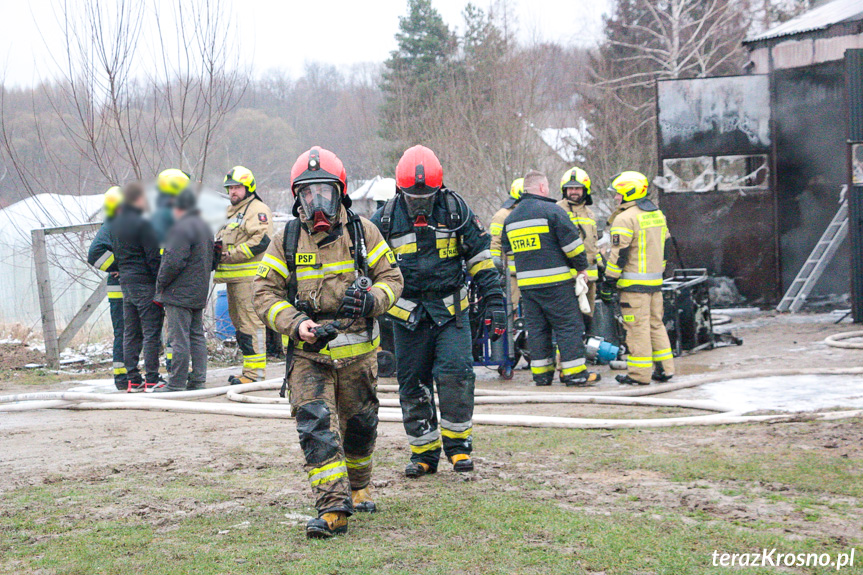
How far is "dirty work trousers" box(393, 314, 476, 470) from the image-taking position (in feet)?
17.6

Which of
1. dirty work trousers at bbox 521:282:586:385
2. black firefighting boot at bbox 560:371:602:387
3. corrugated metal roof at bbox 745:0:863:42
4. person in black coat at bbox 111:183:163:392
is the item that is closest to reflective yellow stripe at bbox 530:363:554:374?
dirty work trousers at bbox 521:282:586:385

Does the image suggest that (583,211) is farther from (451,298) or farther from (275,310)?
(275,310)

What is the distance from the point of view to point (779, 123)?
14406 mm

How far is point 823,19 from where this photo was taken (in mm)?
14758

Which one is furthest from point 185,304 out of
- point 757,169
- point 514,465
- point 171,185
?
point 757,169

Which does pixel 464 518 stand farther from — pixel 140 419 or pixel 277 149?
pixel 140 419

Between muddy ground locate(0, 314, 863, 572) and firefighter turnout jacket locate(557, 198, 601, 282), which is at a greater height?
firefighter turnout jacket locate(557, 198, 601, 282)

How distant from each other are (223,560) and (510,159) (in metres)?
20.0

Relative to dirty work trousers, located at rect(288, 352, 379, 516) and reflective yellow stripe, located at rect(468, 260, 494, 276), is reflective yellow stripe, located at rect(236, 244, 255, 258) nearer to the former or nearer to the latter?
reflective yellow stripe, located at rect(468, 260, 494, 276)

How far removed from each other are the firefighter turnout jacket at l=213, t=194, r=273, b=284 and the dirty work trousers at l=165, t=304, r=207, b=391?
533mm

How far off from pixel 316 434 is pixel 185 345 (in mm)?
4910

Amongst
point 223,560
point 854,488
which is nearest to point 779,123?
point 854,488

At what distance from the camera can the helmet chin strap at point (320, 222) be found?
427 centimetres

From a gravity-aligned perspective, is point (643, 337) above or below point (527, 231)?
below
